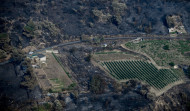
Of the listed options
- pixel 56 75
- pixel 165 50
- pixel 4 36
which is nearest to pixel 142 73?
pixel 165 50

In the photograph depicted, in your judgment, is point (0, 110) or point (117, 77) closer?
point (0, 110)

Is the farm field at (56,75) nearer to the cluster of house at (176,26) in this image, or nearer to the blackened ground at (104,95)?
the blackened ground at (104,95)

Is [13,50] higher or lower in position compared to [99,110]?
higher

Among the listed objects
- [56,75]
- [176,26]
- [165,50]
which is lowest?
[56,75]

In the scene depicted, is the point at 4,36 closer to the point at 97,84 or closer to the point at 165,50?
the point at 97,84

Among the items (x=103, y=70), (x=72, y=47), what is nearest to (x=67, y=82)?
(x=103, y=70)

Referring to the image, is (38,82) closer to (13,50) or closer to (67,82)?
(67,82)
